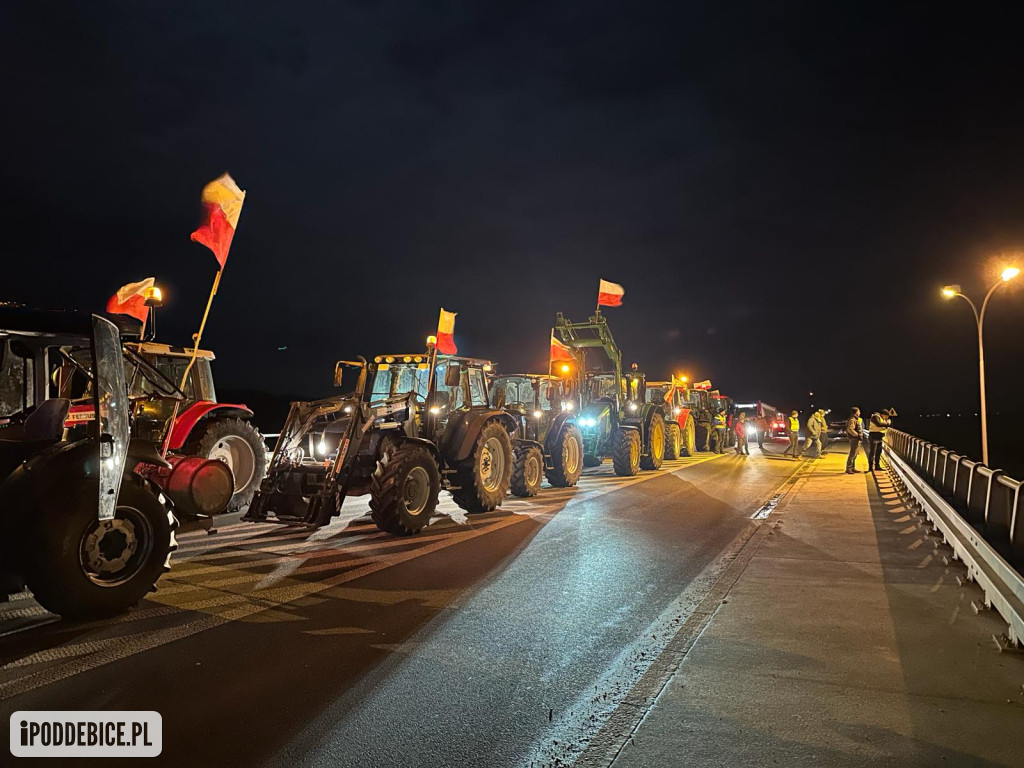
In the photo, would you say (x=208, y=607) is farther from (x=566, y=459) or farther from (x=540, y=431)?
(x=566, y=459)

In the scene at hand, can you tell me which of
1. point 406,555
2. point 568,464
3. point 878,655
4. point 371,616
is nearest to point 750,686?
point 878,655

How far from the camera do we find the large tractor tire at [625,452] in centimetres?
1628

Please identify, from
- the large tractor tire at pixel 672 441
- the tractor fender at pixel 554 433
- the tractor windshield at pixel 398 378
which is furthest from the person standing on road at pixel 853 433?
the tractor windshield at pixel 398 378

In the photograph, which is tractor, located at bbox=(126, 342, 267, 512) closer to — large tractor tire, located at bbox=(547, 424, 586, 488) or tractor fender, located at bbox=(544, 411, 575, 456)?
tractor fender, located at bbox=(544, 411, 575, 456)

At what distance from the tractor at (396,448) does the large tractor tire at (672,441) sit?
34.8 ft

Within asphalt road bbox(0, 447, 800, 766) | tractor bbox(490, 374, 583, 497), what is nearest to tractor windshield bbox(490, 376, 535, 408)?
tractor bbox(490, 374, 583, 497)

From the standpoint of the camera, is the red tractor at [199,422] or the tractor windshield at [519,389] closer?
the red tractor at [199,422]

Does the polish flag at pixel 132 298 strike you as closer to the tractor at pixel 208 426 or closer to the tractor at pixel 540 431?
the tractor at pixel 208 426

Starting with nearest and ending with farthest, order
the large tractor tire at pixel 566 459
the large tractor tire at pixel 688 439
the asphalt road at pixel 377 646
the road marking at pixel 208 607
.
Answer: the asphalt road at pixel 377 646 < the road marking at pixel 208 607 < the large tractor tire at pixel 566 459 < the large tractor tire at pixel 688 439

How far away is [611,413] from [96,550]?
43.4ft

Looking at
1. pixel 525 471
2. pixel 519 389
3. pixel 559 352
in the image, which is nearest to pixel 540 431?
pixel 519 389

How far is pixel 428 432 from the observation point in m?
9.72

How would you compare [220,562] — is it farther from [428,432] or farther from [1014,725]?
[1014,725]

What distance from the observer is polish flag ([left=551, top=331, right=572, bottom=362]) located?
52.2ft
